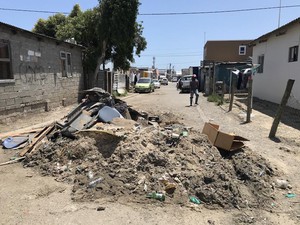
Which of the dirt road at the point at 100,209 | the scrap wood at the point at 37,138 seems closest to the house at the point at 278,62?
the dirt road at the point at 100,209

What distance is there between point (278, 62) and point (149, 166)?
14033 mm

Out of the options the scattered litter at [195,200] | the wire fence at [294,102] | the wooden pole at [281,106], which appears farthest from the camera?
the wire fence at [294,102]

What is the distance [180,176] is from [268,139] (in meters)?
4.53

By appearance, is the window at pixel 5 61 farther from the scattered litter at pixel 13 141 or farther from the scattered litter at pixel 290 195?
the scattered litter at pixel 290 195

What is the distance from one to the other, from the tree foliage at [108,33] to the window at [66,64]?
297 centimetres

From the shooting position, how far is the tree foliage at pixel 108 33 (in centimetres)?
1844

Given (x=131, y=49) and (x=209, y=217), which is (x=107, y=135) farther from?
(x=131, y=49)

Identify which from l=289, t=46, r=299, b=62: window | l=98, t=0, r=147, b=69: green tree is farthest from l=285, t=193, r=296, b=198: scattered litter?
l=98, t=0, r=147, b=69: green tree

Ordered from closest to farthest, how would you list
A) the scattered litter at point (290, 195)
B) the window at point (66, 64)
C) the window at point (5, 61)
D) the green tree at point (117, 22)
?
the scattered litter at point (290, 195)
the window at point (5, 61)
the window at point (66, 64)
the green tree at point (117, 22)

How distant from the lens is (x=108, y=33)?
1888cm

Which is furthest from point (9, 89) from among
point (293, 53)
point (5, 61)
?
point (293, 53)

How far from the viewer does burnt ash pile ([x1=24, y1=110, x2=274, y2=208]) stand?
486 centimetres

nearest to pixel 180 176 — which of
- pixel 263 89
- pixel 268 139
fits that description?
pixel 268 139

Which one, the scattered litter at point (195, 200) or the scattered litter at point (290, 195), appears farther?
the scattered litter at point (290, 195)
